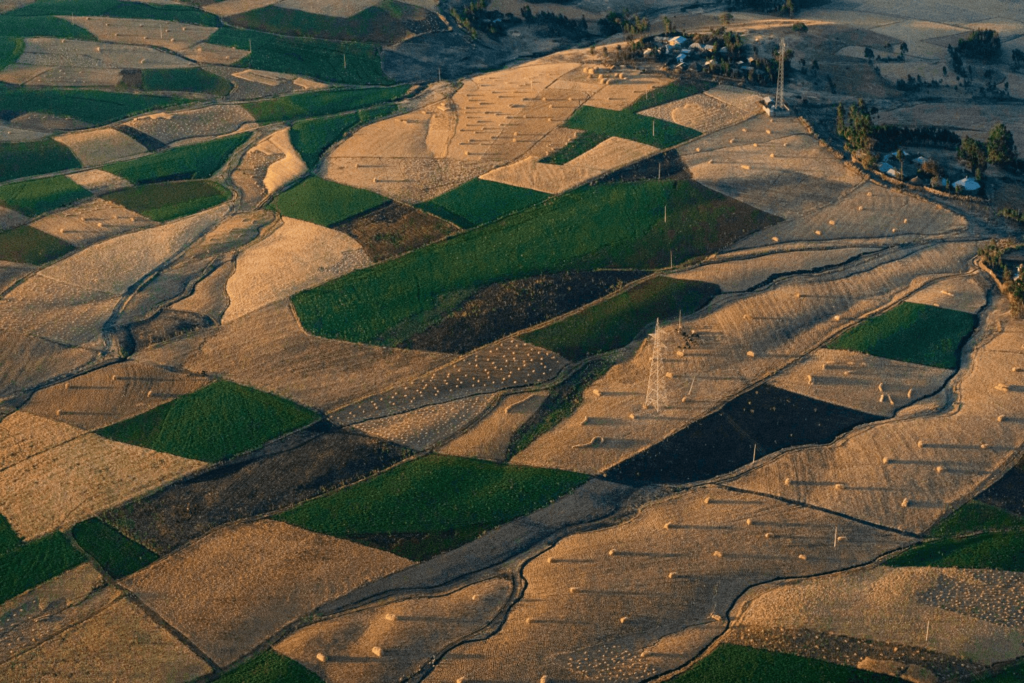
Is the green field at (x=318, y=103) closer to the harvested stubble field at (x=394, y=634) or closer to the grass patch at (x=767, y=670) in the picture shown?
the harvested stubble field at (x=394, y=634)

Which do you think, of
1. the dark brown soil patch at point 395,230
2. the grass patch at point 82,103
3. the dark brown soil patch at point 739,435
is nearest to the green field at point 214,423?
the dark brown soil patch at point 395,230

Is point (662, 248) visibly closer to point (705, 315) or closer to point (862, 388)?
point (705, 315)

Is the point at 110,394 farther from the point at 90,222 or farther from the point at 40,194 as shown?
the point at 40,194

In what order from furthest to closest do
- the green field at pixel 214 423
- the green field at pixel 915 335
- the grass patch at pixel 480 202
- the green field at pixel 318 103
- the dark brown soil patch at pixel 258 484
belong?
1. the green field at pixel 318 103
2. the grass patch at pixel 480 202
3. the green field at pixel 915 335
4. the green field at pixel 214 423
5. the dark brown soil patch at pixel 258 484

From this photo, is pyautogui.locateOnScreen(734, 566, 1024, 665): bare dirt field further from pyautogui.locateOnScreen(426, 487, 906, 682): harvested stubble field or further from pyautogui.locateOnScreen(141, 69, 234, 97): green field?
pyautogui.locateOnScreen(141, 69, 234, 97): green field

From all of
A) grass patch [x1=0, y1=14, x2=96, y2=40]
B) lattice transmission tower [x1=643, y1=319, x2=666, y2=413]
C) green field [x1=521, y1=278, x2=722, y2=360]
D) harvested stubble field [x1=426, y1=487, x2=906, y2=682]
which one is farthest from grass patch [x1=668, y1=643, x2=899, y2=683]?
grass patch [x1=0, y1=14, x2=96, y2=40]

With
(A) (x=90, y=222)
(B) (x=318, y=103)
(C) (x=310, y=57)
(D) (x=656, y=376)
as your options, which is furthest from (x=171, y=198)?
(D) (x=656, y=376)
